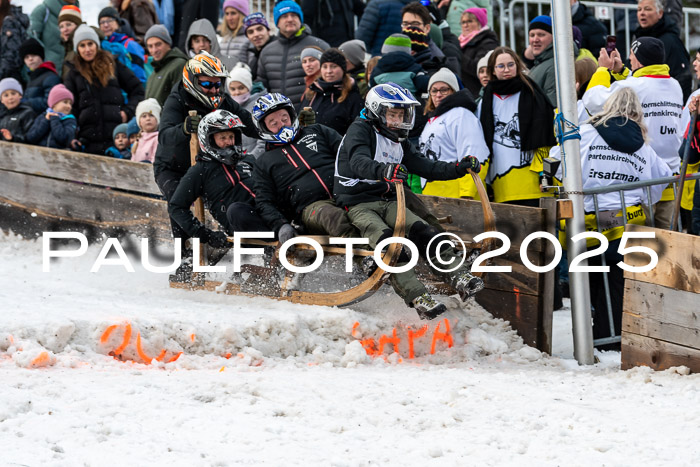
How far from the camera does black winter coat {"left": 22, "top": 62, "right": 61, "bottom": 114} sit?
11.3 meters

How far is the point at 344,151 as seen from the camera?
7070 millimetres

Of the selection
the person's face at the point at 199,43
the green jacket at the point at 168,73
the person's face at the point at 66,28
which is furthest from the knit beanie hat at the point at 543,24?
the person's face at the point at 66,28

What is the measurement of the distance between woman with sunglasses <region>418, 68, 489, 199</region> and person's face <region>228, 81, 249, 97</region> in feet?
7.63

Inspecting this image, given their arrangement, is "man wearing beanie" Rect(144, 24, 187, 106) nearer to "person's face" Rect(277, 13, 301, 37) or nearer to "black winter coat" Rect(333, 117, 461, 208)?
"person's face" Rect(277, 13, 301, 37)

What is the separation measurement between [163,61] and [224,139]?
7.67 feet

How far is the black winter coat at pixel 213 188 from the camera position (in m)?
7.86

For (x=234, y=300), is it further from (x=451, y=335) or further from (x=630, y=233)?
(x=630, y=233)

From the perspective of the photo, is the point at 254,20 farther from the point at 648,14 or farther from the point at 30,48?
the point at 648,14

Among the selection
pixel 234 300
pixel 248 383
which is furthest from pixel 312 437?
pixel 234 300

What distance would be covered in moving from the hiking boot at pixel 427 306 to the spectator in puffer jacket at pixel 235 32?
5257 mm

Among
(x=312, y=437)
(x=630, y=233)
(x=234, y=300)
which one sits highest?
(x=630, y=233)

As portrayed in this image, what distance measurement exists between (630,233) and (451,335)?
1429 mm

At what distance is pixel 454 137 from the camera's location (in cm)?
770

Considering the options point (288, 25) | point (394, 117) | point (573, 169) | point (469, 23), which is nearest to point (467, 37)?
point (469, 23)
